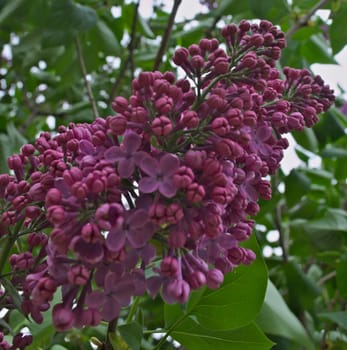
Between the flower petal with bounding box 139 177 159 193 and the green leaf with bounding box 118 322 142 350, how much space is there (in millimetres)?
153

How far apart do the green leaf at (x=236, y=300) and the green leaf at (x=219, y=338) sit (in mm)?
13

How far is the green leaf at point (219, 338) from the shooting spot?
70 centimetres

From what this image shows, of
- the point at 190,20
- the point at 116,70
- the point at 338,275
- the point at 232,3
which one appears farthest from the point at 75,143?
the point at 116,70

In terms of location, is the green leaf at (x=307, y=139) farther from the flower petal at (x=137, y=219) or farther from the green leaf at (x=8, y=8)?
the flower petal at (x=137, y=219)

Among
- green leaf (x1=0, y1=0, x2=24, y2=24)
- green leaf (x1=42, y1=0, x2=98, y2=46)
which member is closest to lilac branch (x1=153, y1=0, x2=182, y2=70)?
green leaf (x1=42, y1=0, x2=98, y2=46)

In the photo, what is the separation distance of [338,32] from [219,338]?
0.74 m

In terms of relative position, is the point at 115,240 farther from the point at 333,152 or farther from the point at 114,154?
the point at 333,152

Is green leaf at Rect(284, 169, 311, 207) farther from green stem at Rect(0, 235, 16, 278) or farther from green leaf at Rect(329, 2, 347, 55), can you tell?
green stem at Rect(0, 235, 16, 278)

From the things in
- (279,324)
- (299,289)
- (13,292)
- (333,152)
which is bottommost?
(299,289)

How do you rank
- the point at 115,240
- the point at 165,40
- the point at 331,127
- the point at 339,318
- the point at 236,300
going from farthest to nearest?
1. the point at 331,127
2. the point at 165,40
3. the point at 339,318
4. the point at 236,300
5. the point at 115,240

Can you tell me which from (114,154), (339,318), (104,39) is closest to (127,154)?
(114,154)

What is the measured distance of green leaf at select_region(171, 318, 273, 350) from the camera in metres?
0.70

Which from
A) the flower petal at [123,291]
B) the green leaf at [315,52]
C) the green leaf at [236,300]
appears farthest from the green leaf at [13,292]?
the green leaf at [315,52]

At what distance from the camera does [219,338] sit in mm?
714
